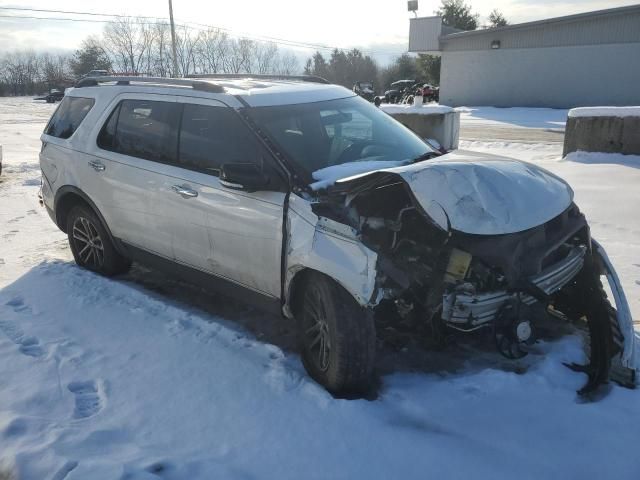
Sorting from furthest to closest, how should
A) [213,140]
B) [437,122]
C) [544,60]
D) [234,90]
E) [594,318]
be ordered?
[544,60] < [437,122] < [234,90] < [213,140] < [594,318]

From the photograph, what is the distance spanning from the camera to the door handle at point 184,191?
3.91 metres

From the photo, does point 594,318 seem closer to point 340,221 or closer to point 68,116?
point 340,221

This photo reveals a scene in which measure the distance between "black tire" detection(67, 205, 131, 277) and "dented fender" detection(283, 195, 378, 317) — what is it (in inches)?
91.3

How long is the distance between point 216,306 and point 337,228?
1.87 meters

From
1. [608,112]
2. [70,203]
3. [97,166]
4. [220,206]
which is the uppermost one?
[608,112]

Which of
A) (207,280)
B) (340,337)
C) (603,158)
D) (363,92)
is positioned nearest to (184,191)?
(207,280)

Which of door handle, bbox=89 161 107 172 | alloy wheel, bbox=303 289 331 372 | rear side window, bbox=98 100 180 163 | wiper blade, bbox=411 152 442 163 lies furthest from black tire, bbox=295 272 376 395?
door handle, bbox=89 161 107 172

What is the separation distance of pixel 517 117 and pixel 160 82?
23772mm

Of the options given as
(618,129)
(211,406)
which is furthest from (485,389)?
(618,129)

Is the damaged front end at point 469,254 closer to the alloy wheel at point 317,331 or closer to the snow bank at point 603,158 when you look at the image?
the alloy wheel at point 317,331

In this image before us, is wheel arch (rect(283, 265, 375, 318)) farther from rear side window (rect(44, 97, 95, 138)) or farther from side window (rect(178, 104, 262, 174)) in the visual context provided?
rear side window (rect(44, 97, 95, 138))

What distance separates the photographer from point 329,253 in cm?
310

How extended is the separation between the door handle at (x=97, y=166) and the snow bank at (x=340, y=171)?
2.19 metres

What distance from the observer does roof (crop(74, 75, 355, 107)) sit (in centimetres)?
394
